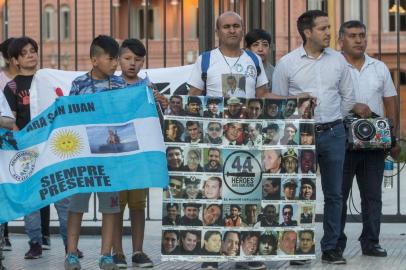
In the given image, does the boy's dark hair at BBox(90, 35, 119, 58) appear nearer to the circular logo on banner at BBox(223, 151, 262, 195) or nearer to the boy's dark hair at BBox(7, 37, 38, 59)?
the circular logo on banner at BBox(223, 151, 262, 195)

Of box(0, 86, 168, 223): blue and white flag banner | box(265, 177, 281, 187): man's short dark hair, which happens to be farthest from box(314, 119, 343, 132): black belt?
box(0, 86, 168, 223): blue and white flag banner

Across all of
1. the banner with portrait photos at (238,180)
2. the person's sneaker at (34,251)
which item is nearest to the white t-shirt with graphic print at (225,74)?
the banner with portrait photos at (238,180)

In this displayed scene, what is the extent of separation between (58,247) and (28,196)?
1.93 metres

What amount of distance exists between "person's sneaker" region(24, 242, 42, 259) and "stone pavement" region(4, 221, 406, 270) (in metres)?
0.05

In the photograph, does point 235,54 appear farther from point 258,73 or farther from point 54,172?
point 54,172

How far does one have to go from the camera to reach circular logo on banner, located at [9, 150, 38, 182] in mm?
8031

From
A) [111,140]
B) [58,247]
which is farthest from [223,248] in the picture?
[58,247]

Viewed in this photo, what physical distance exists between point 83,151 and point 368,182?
2.30 metres

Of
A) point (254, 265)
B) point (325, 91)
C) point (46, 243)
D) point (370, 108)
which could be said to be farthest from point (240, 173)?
point (46, 243)

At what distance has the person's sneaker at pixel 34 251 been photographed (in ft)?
29.4

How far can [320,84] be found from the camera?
8.25 meters

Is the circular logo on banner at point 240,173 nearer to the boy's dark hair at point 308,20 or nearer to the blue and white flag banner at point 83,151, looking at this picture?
the blue and white flag banner at point 83,151

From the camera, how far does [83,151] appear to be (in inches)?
311

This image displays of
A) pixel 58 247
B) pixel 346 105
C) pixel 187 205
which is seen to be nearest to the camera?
pixel 187 205
